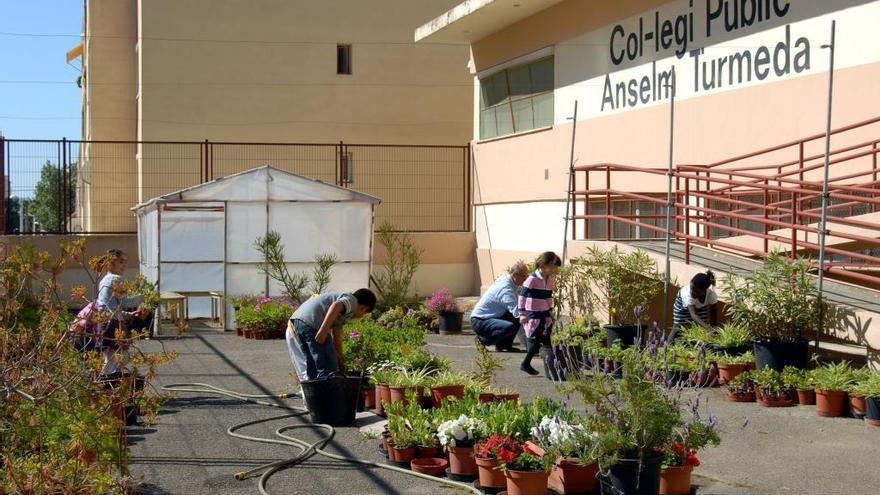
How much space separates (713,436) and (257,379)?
7494 mm

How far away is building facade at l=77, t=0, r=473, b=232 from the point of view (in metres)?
28.0

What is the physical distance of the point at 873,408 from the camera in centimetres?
980

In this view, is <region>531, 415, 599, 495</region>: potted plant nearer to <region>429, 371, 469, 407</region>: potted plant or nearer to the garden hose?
the garden hose

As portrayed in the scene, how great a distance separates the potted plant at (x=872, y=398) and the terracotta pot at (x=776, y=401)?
913 millimetres

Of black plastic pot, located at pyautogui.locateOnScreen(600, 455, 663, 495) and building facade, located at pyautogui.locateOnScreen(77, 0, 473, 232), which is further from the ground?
building facade, located at pyautogui.locateOnScreen(77, 0, 473, 232)

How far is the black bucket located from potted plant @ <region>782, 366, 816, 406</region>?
443 cm

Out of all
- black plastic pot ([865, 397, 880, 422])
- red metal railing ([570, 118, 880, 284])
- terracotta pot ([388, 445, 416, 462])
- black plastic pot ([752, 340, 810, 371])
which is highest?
red metal railing ([570, 118, 880, 284])

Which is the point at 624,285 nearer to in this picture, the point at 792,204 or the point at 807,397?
the point at 792,204

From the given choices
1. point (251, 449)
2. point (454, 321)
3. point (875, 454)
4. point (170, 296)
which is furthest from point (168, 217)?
point (875, 454)

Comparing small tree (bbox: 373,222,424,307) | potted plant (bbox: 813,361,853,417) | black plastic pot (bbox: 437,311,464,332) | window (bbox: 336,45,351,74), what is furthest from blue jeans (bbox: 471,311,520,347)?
window (bbox: 336,45,351,74)

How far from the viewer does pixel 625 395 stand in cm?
695

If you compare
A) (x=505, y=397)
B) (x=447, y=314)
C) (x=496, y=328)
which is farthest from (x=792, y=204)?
(x=447, y=314)

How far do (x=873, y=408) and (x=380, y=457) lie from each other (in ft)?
14.9

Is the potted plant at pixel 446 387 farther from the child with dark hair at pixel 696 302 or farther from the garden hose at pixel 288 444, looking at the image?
the child with dark hair at pixel 696 302
